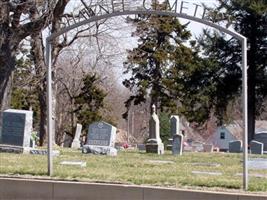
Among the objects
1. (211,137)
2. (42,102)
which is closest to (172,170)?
(42,102)

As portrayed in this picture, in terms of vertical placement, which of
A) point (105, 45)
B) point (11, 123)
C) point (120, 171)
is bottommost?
point (120, 171)

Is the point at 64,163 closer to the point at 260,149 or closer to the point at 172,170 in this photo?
the point at 172,170

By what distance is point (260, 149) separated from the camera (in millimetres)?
29344

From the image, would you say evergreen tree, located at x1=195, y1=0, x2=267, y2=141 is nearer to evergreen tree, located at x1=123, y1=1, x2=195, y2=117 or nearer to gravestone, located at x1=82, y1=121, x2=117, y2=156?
evergreen tree, located at x1=123, y1=1, x2=195, y2=117

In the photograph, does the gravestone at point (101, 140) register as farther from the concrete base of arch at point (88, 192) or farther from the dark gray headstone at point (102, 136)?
the concrete base of arch at point (88, 192)

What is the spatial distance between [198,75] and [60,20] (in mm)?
20231

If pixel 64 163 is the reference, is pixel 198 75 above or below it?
above

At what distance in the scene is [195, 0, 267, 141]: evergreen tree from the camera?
139 feet

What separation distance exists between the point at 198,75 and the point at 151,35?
30.8 ft

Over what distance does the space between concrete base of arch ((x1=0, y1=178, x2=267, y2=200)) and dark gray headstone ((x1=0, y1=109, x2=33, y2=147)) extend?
9.29m

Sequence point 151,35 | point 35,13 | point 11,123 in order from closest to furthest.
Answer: point 11,123 < point 35,13 < point 151,35

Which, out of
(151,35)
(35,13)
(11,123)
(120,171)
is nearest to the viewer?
(120,171)

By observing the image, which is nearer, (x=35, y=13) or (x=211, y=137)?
(x=35, y=13)

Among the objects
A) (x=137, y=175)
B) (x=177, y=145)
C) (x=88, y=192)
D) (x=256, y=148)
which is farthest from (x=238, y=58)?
(x=88, y=192)
